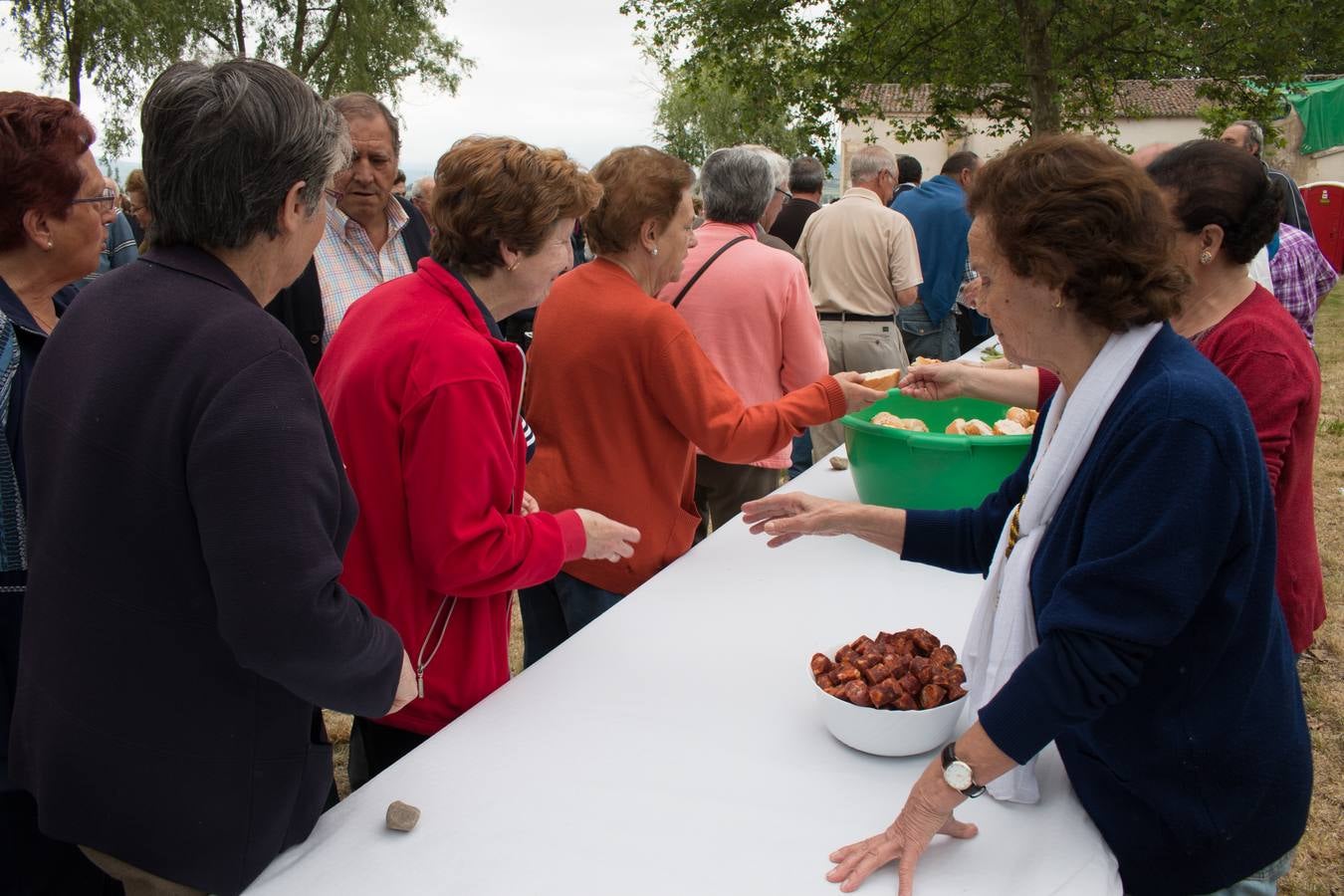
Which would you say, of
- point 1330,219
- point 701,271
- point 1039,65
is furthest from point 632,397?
point 1330,219

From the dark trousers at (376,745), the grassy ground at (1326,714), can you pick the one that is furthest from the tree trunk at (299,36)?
the dark trousers at (376,745)

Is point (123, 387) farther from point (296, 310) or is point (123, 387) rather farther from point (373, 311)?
point (296, 310)

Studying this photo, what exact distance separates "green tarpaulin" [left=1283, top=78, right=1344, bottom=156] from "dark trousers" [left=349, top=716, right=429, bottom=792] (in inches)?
798

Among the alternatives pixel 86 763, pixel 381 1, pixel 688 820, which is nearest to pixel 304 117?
pixel 86 763

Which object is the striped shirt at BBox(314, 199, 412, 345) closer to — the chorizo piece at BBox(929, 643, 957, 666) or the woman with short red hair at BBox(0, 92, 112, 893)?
the woman with short red hair at BBox(0, 92, 112, 893)

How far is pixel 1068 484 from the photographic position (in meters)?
1.28

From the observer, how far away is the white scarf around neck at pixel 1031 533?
1.24m

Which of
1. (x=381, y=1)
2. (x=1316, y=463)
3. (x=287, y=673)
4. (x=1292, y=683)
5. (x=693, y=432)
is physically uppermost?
(x=381, y=1)

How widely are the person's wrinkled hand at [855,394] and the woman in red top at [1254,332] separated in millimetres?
693

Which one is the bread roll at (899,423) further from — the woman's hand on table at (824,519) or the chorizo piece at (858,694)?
the chorizo piece at (858,694)

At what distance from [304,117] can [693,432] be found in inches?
47.8

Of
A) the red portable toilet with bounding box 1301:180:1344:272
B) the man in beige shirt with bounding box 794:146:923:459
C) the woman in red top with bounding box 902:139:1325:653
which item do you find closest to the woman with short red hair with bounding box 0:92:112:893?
the woman in red top with bounding box 902:139:1325:653

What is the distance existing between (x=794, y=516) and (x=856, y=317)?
3727 mm

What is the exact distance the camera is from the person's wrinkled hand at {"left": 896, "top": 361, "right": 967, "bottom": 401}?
242 centimetres
